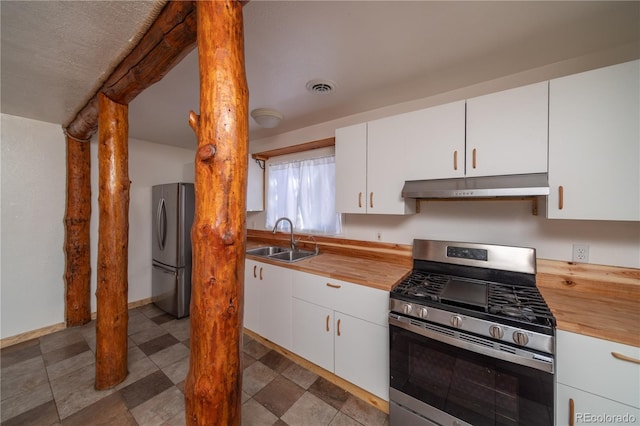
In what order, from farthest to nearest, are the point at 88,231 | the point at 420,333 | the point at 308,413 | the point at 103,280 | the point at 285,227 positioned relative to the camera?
the point at 285,227
the point at 88,231
the point at 103,280
the point at 308,413
the point at 420,333

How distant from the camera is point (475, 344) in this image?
1.20 meters

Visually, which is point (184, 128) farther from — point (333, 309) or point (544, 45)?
point (544, 45)

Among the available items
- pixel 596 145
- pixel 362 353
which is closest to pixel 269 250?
pixel 362 353

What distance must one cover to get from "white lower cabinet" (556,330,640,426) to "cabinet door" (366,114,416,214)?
44.6 inches

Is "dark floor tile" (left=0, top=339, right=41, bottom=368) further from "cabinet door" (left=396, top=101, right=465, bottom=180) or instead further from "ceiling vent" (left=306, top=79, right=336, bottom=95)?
"cabinet door" (left=396, top=101, right=465, bottom=180)

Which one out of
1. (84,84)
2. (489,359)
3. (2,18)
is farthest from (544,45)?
(84,84)

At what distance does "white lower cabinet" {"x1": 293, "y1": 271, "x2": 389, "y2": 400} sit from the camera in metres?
1.60

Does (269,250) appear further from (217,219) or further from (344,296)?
(217,219)

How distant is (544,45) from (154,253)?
450 centimetres

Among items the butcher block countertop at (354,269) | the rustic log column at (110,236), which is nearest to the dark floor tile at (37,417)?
the rustic log column at (110,236)

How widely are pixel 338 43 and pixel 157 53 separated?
1.02 m

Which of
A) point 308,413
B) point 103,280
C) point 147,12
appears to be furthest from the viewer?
point 103,280

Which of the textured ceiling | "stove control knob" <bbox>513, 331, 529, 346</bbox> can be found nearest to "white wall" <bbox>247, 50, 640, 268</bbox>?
"stove control knob" <bbox>513, 331, 529, 346</bbox>

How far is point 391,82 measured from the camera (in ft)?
5.97
